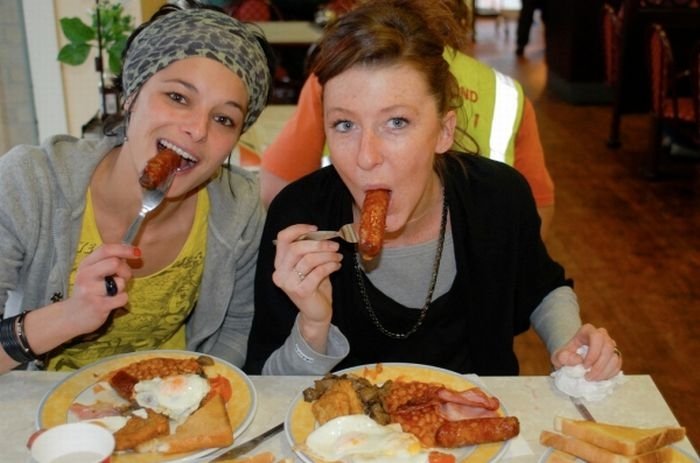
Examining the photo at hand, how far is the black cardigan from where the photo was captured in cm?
217

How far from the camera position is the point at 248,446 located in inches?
64.7

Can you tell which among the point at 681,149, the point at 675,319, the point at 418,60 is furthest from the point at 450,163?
the point at 681,149

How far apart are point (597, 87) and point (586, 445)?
8.28m

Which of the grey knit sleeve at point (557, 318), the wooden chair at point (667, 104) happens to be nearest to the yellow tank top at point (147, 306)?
the grey knit sleeve at point (557, 318)

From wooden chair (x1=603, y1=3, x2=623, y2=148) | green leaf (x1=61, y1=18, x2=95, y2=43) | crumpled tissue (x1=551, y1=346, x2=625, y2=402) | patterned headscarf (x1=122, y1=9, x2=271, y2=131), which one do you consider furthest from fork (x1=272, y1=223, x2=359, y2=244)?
wooden chair (x1=603, y1=3, x2=623, y2=148)

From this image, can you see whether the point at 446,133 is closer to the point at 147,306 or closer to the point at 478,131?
the point at 478,131

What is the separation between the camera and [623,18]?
7.66 meters

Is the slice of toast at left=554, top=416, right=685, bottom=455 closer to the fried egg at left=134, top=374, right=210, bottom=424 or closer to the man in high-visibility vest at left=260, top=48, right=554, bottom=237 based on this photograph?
the fried egg at left=134, top=374, right=210, bottom=424

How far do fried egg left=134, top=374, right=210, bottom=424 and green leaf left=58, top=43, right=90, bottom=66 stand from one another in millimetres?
1914

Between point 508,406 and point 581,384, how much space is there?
0.55 ft

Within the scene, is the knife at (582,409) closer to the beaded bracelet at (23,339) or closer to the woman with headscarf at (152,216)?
the woman with headscarf at (152,216)

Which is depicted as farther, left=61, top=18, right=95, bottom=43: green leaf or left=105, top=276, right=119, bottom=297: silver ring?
left=61, top=18, right=95, bottom=43: green leaf

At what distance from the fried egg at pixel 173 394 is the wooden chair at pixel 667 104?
5101 mm

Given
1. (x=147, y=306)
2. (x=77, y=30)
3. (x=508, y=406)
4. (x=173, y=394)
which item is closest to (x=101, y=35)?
(x=77, y=30)
